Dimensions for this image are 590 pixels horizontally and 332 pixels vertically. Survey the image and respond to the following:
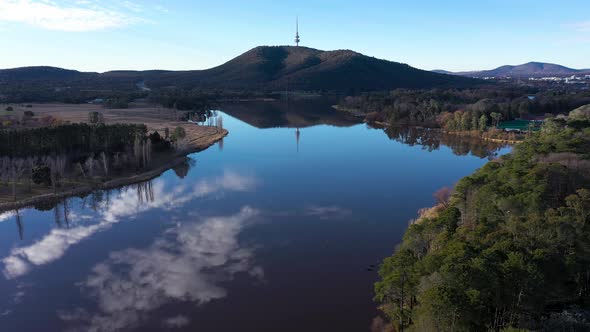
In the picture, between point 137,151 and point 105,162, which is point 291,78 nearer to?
point 137,151

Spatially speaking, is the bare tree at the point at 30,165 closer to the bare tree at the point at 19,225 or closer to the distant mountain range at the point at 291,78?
the bare tree at the point at 19,225

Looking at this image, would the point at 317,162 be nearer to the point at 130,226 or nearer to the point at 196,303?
the point at 130,226

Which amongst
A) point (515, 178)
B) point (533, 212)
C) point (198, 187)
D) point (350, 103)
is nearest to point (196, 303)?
point (533, 212)

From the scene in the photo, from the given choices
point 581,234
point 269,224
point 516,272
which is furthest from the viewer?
point 269,224

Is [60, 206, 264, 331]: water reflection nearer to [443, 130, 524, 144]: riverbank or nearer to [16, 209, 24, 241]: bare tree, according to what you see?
[16, 209, 24, 241]: bare tree

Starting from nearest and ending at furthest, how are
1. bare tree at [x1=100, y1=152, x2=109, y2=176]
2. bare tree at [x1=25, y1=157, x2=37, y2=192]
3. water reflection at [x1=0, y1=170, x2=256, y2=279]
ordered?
water reflection at [x1=0, y1=170, x2=256, y2=279]
bare tree at [x1=25, y1=157, x2=37, y2=192]
bare tree at [x1=100, y1=152, x2=109, y2=176]

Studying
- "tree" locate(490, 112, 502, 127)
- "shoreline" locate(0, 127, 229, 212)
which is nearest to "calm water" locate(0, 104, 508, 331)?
"shoreline" locate(0, 127, 229, 212)
